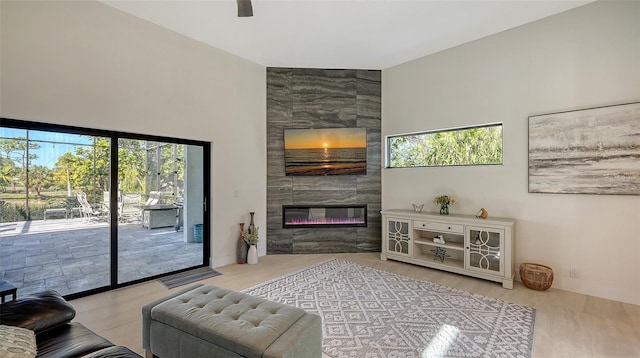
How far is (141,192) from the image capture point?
3.88 metres

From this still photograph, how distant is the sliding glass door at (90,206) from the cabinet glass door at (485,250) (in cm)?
406

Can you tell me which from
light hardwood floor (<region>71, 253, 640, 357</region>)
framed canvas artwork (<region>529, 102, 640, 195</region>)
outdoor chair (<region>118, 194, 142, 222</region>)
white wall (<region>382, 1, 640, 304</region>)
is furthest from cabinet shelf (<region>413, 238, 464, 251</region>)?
outdoor chair (<region>118, 194, 142, 222</region>)

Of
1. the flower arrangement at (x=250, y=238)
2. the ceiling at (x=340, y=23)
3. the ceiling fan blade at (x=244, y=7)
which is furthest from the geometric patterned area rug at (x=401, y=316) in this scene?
the ceiling at (x=340, y=23)

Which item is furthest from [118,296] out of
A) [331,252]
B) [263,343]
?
[331,252]

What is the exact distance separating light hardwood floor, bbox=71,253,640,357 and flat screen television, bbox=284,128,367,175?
6.28 feet

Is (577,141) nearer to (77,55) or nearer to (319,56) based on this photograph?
(319,56)

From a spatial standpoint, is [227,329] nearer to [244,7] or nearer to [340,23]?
[244,7]

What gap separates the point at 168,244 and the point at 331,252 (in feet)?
9.19

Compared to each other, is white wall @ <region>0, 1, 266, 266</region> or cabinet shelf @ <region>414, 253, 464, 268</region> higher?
white wall @ <region>0, 1, 266, 266</region>

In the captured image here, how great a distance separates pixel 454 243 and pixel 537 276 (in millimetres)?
1067

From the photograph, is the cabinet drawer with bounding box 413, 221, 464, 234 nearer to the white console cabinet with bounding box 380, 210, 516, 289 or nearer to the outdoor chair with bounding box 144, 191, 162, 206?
the white console cabinet with bounding box 380, 210, 516, 289

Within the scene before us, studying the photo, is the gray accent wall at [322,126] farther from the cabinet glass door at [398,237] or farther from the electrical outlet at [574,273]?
the electrical outlet at [574,273]

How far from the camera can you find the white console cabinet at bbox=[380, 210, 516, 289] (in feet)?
11.9

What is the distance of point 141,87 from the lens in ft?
12.0
